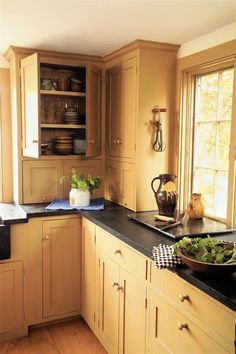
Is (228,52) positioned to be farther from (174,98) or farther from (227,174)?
(227,174)

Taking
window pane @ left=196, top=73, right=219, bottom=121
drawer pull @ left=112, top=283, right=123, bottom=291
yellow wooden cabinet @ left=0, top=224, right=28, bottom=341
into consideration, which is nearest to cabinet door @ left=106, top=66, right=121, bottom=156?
window pane @ left=196, top=73, right=219, bottom=121

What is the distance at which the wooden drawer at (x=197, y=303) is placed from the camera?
136 centimetres

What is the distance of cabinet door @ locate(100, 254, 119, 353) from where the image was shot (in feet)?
7.51

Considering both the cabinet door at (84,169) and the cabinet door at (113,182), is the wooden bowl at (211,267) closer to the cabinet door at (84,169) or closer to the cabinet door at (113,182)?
the cabinet door at (113,182)

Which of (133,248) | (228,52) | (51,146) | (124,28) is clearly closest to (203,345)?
(133,248)

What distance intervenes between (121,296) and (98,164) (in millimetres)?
1417

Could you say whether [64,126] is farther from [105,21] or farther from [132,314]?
[132,314]

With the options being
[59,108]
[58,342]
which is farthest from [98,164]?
[58,342]

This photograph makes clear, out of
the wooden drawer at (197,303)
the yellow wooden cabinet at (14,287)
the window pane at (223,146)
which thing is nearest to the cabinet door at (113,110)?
the window pane at (223,146)

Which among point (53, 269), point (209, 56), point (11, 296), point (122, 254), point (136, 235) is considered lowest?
point (11, 296)

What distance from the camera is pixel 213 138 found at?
2.60 metres

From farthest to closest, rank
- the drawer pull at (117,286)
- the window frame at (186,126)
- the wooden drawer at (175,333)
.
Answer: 1. the window frame at (186,126)
2. the drawer pull at (117,286)
3. the wooden drawer at (175,333)

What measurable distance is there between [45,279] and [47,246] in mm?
262

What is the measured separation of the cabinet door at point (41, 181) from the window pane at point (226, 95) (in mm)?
1451
